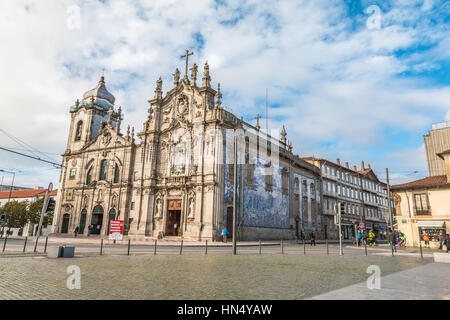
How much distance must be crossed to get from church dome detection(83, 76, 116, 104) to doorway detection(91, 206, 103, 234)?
18.8 m

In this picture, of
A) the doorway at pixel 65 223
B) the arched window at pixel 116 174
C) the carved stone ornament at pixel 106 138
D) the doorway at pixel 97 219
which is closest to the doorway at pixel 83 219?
the doorway at pixel 97 219

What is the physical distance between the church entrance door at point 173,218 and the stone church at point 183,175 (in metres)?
0.11

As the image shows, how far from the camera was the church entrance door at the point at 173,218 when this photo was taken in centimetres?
3353

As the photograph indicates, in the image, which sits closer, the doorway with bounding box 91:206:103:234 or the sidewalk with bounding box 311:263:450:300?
the sidewalk with bounding box 311:263:450:300

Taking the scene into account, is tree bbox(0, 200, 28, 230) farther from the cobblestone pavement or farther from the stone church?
the cobblestone pavement

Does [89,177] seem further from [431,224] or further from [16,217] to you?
[431,224]

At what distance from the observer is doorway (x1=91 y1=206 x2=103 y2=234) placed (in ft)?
131

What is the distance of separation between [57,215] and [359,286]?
4647cm

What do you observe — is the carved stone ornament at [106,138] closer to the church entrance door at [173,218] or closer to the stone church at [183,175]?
the stone church at [183,175]

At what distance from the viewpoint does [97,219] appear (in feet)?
134

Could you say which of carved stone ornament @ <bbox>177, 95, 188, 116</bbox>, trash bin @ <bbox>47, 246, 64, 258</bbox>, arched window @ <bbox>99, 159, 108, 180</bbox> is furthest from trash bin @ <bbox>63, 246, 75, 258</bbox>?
arched window @ <bbox>99, 159, 108, 180</bbox>

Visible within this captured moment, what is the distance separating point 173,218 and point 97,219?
13.3m

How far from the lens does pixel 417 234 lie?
29734mm
